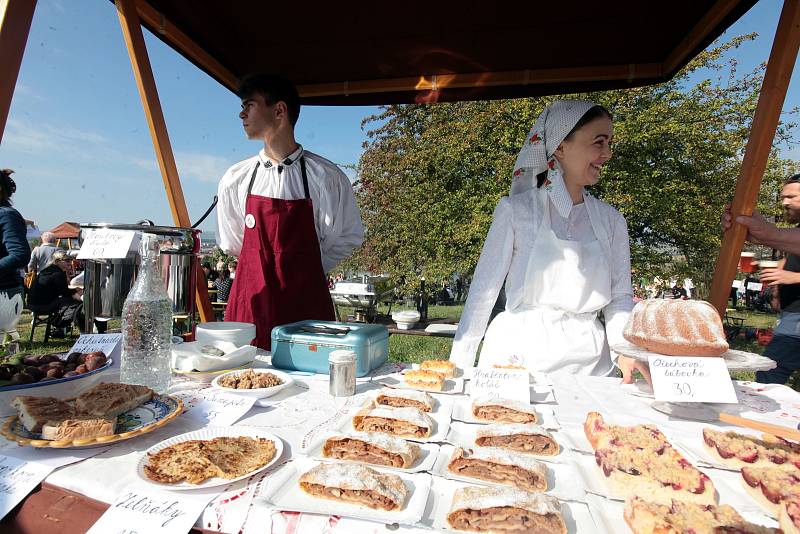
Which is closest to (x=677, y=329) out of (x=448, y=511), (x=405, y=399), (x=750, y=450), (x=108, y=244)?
(x=750, y=450)

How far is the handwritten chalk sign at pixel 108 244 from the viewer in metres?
1.61

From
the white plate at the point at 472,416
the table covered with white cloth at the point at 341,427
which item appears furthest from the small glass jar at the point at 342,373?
the white plate at the point at 472,416

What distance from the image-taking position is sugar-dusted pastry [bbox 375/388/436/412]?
1.40 m

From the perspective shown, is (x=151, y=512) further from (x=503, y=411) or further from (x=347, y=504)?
(x=503, y=411)

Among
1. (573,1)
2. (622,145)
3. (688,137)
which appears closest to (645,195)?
(622,145)

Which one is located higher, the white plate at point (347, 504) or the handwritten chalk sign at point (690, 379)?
the handwritten chalk sign at point (690, 379)

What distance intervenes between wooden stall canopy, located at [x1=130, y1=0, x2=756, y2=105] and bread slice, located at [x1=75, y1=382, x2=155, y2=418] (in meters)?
2.25

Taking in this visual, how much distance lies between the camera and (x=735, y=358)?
143cm

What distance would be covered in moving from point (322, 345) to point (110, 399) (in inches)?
29.8

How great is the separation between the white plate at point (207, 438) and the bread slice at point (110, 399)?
0.22 m

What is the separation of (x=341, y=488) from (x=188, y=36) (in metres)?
3.19

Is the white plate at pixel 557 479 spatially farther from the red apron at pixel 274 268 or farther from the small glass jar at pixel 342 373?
the red apron at pixel 274 268

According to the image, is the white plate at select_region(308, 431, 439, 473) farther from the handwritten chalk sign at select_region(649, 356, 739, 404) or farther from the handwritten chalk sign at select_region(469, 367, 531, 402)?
the handwritten chalk sign at select_region(649, 356, 739, 404)

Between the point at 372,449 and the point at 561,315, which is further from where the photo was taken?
the point at 561,315
